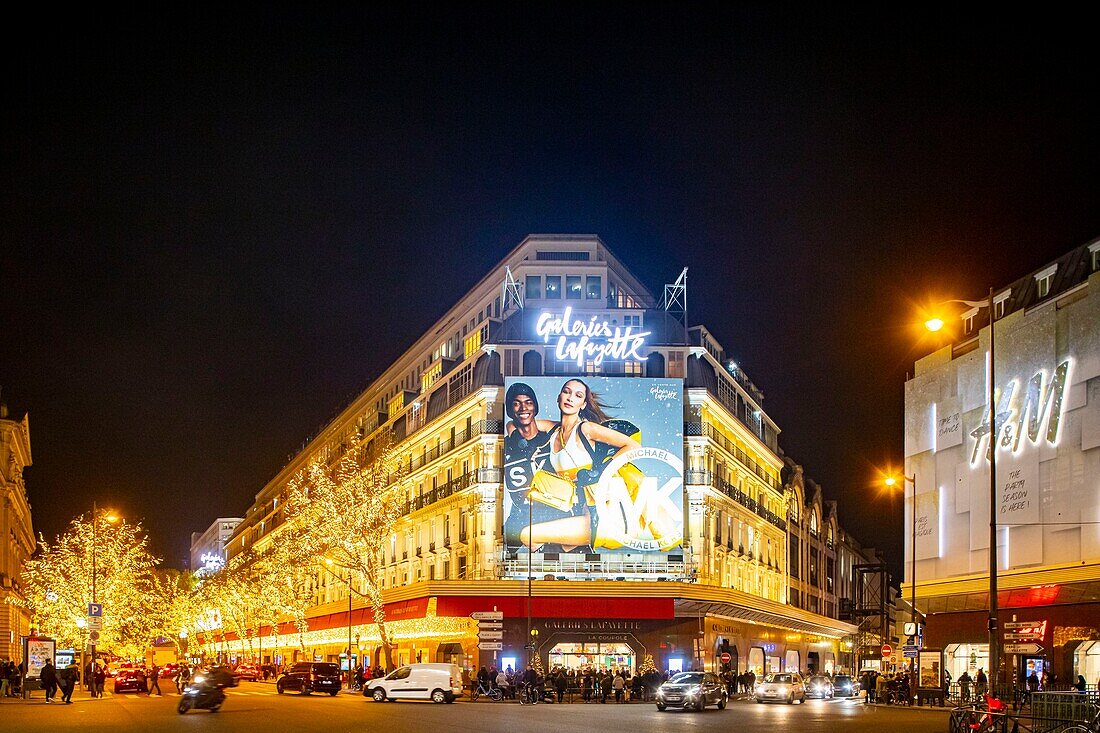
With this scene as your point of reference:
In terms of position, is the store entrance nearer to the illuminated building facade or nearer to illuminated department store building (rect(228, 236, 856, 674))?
illuminated department store building (rect(228, 236, 856, 674))

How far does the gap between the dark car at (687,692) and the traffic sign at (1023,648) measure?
1129cm

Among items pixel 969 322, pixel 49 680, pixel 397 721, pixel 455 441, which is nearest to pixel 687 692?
pixel 397 721

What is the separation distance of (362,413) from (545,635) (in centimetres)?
5389

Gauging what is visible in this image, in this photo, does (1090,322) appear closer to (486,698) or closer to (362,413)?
(486,698)

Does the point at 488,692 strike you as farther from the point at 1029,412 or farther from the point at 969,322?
the point at 969,322

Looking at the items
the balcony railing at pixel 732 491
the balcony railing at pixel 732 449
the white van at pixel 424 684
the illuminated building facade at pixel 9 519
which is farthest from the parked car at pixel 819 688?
the illuminated building facade at pixel 9 519

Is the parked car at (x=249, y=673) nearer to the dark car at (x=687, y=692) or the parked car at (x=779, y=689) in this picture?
the parked car at (x=779, y=689)

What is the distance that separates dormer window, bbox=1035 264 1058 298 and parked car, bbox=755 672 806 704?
68.5ft

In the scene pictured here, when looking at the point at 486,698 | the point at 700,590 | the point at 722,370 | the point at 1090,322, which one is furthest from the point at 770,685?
the point at 722,370

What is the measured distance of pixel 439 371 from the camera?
87312mm

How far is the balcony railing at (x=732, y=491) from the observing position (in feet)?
234

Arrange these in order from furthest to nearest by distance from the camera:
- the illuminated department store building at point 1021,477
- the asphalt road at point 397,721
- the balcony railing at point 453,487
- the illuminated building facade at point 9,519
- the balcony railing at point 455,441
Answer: the illuminated building facade at point 9,519
the balcony railing at point 455,441
the balcony railing at point 453,487
the illuminated department store building at point 1021,477
the asphalt road at point 397,721

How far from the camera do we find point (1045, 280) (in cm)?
5172

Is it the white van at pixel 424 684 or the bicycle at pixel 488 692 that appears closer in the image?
the white van at pixel 424 684
